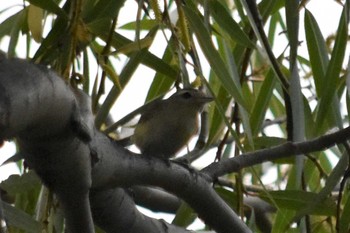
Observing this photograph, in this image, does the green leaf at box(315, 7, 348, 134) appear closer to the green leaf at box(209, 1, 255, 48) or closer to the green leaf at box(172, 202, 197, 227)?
the green leaf at box(209, 1, 255, 48)

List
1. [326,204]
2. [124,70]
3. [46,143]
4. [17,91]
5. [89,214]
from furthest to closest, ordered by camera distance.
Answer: [326,204] → [124,70] → [89,214] → [46,143] → [17,91]

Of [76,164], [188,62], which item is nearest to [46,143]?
[76,164]

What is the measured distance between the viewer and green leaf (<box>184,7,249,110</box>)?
1.52m

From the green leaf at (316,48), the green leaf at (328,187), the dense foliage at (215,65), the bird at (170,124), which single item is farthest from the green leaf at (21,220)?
the bird at (170,124)

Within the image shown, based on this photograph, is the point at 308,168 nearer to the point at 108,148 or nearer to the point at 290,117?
the point at 290,117

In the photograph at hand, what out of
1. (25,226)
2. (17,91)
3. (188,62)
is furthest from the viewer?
(25,226)

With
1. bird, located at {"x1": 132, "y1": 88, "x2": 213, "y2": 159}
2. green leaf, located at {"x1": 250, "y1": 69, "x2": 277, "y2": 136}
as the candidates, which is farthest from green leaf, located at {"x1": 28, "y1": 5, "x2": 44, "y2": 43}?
bird, located at {"x1": 132, "y1": 88, "x2": 213, "y2": 159}

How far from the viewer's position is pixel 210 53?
1.53m

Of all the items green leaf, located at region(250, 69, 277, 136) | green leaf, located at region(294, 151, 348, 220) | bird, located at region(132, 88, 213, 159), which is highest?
bird, located at region(132, 88, 213, 159)

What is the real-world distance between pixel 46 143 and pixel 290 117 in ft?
2.44

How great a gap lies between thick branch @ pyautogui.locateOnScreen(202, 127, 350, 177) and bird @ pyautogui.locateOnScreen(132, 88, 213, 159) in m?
0.75

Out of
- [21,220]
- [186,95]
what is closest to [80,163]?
[21,220]

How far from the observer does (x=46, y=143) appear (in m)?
1.17

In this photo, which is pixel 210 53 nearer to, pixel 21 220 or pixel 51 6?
pixel 51 6
